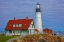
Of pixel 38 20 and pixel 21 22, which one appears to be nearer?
pixel 21 22

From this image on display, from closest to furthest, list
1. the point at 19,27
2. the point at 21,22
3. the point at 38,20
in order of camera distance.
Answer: the point at 19,27 → the point at 21,22 → the point at 38,20

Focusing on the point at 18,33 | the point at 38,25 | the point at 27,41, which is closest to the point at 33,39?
the point at 27,41

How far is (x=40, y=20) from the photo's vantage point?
55656 mm

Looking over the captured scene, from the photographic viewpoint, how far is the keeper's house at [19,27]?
49.0 meters

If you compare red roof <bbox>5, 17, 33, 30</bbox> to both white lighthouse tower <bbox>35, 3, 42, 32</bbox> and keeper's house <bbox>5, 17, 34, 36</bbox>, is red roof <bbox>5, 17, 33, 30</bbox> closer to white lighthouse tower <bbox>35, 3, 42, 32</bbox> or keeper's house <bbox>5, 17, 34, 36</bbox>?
keeper's house <bbox>5, 17, 34, 36</bbox>

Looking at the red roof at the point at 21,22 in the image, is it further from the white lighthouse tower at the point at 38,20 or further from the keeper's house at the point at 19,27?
the white lighthouse tower at the point at 38,20

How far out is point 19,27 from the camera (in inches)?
1948

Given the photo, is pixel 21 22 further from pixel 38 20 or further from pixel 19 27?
pixel 38 20

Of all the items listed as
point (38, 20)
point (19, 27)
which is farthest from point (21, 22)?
point (38, 20)

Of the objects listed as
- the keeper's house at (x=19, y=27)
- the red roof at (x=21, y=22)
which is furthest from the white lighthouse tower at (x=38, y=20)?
the red roof at (x=21, y=22)

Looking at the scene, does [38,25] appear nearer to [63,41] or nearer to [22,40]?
[63,41]

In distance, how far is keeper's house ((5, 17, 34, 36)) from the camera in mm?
49031

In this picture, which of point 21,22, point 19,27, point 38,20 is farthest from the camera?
point 38,20

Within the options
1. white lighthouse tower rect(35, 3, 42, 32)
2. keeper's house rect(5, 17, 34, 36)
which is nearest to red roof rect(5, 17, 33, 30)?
keeper's house rect(5, 17, 34, 36)
